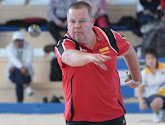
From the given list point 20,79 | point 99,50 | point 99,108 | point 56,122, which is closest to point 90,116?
point 99,108

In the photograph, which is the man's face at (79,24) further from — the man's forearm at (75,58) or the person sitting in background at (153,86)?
the person sitting in background at (153,86)

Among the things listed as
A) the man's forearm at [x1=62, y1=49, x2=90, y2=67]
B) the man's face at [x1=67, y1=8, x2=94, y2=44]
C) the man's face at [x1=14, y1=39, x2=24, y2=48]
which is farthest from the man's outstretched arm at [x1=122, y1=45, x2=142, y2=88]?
the man's face at [x1=14, y1=39, x2=24, y2=48]

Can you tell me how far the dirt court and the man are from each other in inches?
132

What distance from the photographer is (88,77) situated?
10.7 feet

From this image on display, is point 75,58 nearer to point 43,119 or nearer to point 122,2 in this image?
point 43,119

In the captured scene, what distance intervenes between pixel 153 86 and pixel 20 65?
267 cm

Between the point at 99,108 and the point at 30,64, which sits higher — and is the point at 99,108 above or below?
above

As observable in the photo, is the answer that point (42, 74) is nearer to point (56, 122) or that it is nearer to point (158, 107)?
point (56, 122)

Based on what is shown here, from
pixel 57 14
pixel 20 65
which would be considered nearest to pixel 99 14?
pixel 57 14

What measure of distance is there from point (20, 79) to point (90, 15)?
17.9 feet

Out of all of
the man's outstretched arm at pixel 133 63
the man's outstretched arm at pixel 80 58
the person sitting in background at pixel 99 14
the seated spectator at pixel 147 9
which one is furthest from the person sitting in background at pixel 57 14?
the man's outstretched arm at pixel 80 58

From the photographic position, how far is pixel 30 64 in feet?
28.7

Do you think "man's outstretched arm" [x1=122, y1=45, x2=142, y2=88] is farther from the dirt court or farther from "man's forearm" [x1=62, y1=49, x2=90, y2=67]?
the dirt court

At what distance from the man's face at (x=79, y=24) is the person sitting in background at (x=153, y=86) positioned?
3.89m
